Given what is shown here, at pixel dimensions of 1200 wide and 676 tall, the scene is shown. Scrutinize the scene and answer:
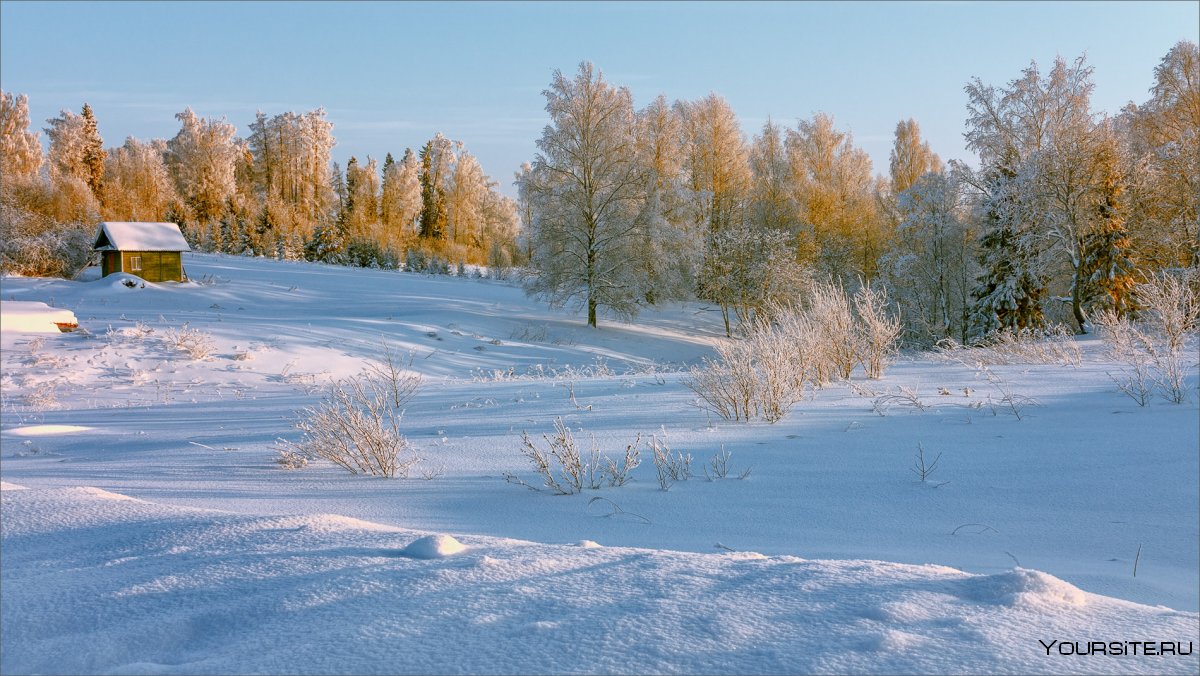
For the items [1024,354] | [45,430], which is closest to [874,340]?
[1024,354]

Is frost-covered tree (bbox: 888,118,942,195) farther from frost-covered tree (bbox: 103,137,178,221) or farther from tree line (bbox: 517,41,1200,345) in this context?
frost-covered tree (bbox: 103,137,178,221)

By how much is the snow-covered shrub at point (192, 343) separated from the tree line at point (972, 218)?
11286mm

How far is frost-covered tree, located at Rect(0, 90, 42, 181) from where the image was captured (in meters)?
43.3

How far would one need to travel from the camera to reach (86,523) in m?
3.29

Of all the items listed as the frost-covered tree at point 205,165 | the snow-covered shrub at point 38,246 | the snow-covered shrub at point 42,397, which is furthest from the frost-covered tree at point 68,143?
the snow-covered shrub at point 42,397

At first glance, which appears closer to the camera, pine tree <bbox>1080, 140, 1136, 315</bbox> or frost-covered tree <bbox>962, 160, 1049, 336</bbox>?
pine tree <bbox>1080, 140, 1136, 315</bbox>

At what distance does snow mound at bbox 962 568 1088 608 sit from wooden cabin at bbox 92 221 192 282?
29.9 m

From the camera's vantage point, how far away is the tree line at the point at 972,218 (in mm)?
23375

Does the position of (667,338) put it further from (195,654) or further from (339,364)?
(195,654)

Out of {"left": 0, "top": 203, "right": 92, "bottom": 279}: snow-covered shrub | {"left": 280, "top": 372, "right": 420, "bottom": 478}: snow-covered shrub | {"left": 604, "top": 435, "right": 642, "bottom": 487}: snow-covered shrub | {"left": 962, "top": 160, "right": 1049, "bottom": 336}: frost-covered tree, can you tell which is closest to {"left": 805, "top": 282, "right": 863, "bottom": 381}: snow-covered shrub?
{"left": 604, "top": 435, "right": 642, "bottom": 487}: snow-covered shrub

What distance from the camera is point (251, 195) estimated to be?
2324 inches

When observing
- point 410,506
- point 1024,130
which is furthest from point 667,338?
point 410,506

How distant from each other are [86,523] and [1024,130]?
29741mm

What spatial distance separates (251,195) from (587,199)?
4175 cm
